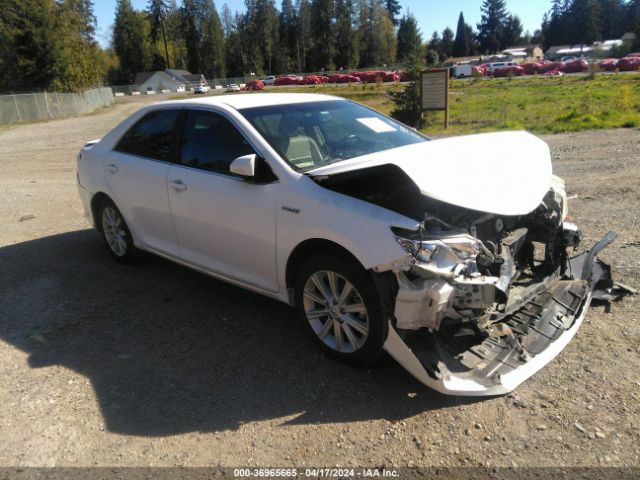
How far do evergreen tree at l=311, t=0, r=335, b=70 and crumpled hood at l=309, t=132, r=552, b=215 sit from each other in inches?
4508

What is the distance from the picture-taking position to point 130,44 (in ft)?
354

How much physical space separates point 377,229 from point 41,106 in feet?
127

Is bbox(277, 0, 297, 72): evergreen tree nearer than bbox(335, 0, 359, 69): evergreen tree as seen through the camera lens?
No

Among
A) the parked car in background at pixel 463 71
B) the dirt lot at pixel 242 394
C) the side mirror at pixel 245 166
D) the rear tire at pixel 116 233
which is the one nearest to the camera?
the dirt lot at pixel 242 394

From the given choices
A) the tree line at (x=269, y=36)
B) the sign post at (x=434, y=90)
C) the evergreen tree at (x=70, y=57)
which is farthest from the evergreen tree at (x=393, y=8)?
the sign post at (x=434, y=90)

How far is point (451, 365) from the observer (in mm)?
3219

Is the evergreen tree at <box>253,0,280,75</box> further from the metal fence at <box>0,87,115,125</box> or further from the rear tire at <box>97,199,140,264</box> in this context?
the rear tire at <box>97,199,140,264</box>

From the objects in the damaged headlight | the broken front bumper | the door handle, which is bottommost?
the broken front bumper

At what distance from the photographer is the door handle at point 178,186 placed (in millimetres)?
4516

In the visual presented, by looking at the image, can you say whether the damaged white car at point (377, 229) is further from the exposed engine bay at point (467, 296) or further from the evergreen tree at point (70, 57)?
the evergreen tree at point (70, 57)

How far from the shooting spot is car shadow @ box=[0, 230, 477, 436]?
10.7 feet

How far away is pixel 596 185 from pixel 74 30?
192 feet

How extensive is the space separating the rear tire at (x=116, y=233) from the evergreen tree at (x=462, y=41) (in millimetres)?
147246

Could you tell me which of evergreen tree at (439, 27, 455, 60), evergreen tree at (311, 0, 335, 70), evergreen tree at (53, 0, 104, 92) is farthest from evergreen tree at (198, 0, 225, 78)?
evergreen tree at (439, 27, 455, 60)
